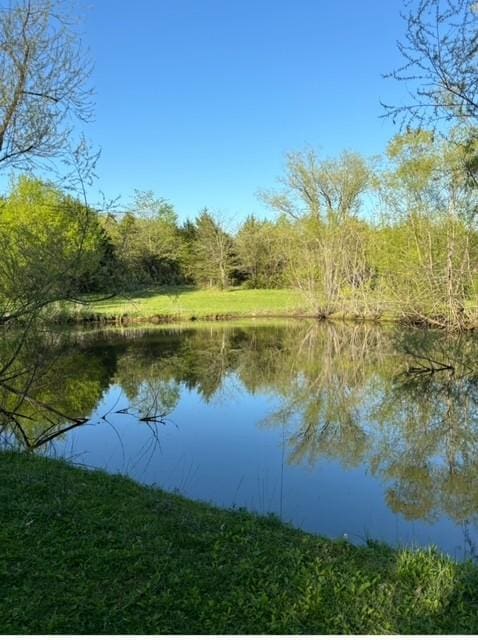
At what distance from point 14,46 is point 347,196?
74.8 ft

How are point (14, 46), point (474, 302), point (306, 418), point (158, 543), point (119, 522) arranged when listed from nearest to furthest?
A: 1. point (158, 543)
2. point (119, 522)
3. point (14, 46)
4. point (306, 418)
5. point (474, 302)

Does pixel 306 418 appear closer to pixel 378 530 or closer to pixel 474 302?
pixel 378 530

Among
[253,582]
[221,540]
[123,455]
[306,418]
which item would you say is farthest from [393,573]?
[306,418]

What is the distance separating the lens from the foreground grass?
281 cm

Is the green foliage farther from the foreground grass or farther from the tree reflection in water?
the foreground grass

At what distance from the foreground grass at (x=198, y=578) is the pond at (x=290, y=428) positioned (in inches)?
64.2

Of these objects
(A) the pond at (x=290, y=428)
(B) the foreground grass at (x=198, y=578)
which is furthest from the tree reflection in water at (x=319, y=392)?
(B) the foreground grass at (x=198, y=578)

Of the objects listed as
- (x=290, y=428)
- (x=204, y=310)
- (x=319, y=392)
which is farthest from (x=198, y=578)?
(x=204, y=310)

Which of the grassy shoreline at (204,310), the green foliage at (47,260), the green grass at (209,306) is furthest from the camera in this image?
the green grass at (209,306)

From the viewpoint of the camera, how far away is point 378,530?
5.66 meters

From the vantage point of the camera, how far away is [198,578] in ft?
10.7

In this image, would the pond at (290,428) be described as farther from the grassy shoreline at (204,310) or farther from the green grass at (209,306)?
the green grass at (209,306)

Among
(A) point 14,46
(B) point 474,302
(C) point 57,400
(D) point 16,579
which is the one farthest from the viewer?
(B) point 474,302

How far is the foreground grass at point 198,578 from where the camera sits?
2.81 meters
